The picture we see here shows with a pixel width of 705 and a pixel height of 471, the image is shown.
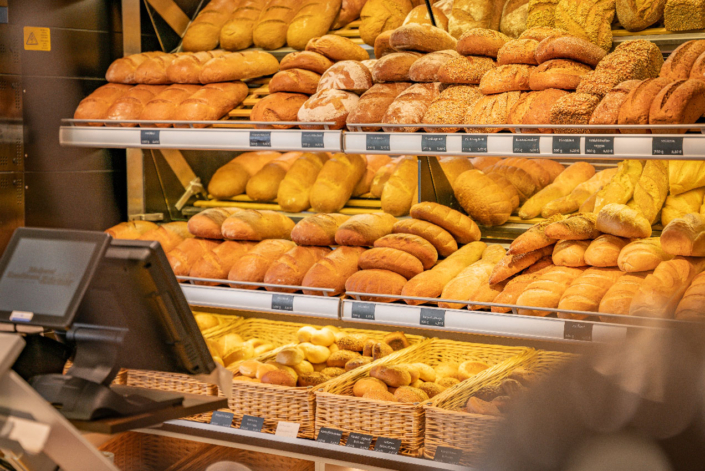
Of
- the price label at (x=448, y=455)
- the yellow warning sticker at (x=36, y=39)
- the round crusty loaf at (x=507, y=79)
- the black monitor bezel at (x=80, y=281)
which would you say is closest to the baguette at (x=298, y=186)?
the round crusty loaf at (x=507, y=79)

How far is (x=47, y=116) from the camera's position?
2723 mm

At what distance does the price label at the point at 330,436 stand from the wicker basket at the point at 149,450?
0.70 m

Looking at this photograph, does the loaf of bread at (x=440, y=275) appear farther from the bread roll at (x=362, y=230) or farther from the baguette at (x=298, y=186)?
the baguette at (x=298, y=186)

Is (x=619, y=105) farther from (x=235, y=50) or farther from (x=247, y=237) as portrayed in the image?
(x=235, y=50)

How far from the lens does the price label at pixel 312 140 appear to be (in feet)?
7.25

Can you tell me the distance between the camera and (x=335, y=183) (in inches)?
108

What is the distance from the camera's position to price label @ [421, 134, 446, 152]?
2.03 metres

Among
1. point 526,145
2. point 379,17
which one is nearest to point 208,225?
point 379,17

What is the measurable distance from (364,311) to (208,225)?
81 centimetres

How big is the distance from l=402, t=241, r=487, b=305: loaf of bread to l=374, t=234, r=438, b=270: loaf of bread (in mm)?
36

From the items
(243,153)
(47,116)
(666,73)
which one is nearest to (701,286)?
(666,73)

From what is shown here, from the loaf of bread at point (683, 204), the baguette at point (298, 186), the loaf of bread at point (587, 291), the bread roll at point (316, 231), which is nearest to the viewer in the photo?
the loaf of bread at point (587, 291)

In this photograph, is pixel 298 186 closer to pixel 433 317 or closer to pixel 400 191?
pixel 400 191

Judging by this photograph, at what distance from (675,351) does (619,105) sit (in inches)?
37.4
